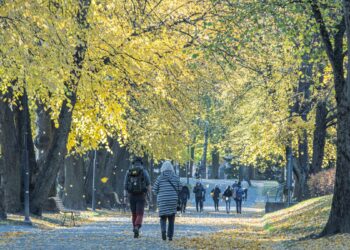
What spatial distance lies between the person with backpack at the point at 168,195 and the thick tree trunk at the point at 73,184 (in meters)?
22.4

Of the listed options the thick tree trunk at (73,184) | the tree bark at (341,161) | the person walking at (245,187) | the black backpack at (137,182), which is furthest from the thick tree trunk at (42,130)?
the person walking at (245,187)

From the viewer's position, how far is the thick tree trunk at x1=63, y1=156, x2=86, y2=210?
41.7 meters

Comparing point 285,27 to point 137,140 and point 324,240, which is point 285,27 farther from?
point 137,140

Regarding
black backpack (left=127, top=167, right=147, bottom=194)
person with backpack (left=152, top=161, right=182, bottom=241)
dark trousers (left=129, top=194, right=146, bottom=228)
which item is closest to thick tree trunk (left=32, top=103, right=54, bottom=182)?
dark trousers (left=129, top=194, right=146, bottom=228)

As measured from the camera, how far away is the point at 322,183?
34.6 meters

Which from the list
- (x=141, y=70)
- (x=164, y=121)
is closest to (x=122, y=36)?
(x=141, y=70)

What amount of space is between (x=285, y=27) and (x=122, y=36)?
656 cm

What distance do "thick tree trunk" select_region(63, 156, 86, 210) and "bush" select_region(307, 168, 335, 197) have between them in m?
10.7

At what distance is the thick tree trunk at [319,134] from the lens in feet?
119

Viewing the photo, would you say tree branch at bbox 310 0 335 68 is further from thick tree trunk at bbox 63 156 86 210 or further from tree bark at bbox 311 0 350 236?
thick tree trunk at bbox 63 156 86 210

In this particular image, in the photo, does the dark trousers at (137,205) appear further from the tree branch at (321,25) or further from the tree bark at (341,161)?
the tree branch at (321,25)

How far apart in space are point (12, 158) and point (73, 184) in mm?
12927

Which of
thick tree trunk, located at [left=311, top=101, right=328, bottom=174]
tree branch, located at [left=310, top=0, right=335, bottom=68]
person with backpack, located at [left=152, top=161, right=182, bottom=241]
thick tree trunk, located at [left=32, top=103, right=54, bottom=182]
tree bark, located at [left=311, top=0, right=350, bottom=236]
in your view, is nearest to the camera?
tree bark, located at [left=311, top=0, right=350, bottom=236]

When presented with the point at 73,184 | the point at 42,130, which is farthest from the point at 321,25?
the point at 73,184
